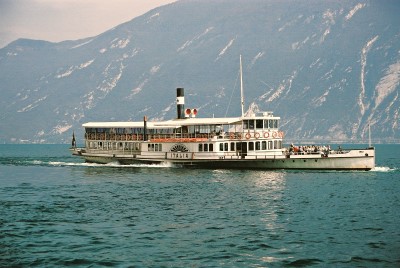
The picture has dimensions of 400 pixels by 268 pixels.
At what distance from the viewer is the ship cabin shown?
8150 cm

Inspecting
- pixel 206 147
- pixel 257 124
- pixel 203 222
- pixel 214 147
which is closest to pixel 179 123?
pixel 206 147

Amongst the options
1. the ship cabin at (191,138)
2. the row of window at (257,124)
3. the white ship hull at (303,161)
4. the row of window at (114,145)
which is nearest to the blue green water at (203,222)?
the white ship hull at (303,161)

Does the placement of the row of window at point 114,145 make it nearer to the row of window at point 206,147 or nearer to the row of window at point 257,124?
the row of window at point 206,147

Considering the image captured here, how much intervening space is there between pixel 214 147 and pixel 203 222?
137 ft

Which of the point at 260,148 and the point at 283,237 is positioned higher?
the point at 260,148

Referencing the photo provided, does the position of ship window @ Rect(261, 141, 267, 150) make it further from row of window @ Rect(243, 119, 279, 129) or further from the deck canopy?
the deck canopy

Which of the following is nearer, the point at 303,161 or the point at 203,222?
the point at 203,222

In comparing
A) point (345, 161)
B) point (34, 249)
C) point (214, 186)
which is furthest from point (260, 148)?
point (34, 249)

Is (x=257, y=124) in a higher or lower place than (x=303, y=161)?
higher

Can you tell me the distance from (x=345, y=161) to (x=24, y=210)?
44326 millimetres

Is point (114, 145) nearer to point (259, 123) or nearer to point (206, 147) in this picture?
point (206, 147)

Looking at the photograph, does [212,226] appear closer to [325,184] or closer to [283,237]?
[283,237]

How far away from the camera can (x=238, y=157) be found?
8150cm

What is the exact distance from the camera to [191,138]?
8594 centimetres
